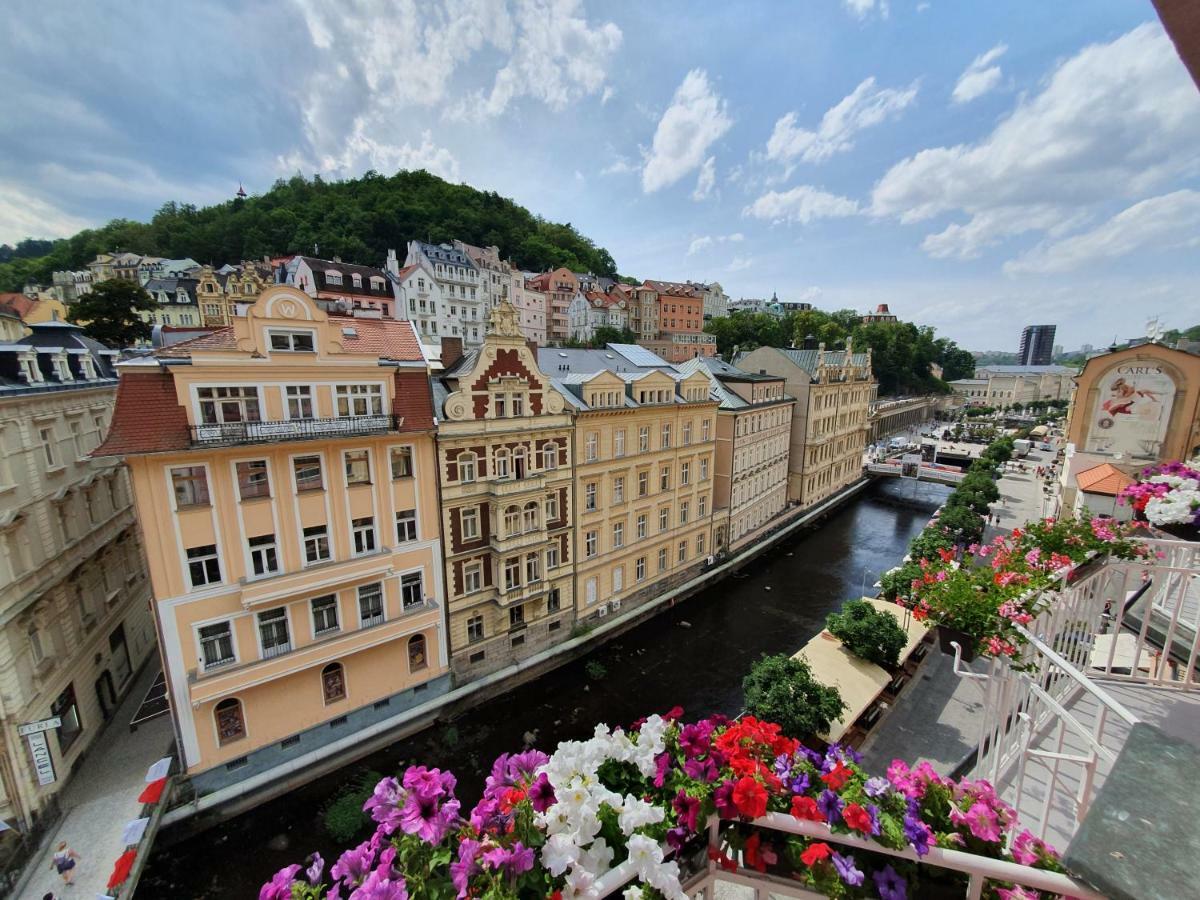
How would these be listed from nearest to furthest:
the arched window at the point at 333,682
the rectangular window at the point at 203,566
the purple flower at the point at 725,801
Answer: the purple flower at the point at 725,801 → the rectangular window at the point at 203,566 → the arched window at the point at 333,682

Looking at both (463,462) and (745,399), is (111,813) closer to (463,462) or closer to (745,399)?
(463,462)

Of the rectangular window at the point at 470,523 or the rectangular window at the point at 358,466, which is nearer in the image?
the rectangular window at the point at 358,466

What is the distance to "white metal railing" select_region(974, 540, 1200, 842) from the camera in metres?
5.25

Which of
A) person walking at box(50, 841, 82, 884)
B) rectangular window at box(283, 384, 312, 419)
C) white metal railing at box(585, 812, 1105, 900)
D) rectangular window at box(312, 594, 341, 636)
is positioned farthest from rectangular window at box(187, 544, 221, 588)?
white metal railing at box(585, 812, 1105, 900)

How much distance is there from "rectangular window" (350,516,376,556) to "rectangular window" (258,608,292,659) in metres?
2.85

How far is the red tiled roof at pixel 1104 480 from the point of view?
89.0 ft

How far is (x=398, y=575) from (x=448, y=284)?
55.6 m

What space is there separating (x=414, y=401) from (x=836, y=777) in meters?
17.0

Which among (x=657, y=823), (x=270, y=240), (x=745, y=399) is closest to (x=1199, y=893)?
(x=657, y=823)

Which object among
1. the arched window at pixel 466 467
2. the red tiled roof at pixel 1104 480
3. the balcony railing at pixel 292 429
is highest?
the balcony railing at pixel 292 429

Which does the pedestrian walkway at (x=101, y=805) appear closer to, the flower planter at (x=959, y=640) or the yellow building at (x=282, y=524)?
the yellow building at (x=282, y=524)

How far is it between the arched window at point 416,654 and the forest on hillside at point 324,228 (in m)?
73.7

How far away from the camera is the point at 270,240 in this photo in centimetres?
7825

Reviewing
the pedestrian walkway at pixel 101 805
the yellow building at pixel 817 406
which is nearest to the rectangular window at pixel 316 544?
the pedestrian walkway at pixel 101 805
